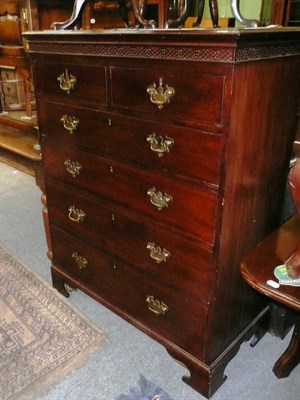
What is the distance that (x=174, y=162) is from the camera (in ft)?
3.61

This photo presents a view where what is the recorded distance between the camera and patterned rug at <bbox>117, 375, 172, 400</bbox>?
1341 mm

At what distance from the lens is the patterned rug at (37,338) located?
4.67ft

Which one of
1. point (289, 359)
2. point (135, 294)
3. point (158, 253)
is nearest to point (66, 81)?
point (158, 253)

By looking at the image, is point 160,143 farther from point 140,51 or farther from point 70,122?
point 70,122

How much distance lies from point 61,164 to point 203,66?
789mm

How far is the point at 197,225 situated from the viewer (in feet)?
3.66

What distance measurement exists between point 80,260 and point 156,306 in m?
0.45

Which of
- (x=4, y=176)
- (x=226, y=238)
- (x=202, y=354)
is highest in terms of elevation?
(x=226, y=238)

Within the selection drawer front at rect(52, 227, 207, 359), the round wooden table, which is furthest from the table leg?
drawer front at rect(52, 227, 207, 359)

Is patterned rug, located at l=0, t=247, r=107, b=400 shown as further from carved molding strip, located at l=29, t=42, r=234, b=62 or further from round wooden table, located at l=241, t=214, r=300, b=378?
carved molding strip, located at l=29, t=42, r=234, b=62

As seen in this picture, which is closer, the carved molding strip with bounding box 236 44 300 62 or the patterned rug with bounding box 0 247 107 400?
the carved molding strip with bounding box 236 44 300 62

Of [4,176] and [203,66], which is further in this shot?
[4,176]

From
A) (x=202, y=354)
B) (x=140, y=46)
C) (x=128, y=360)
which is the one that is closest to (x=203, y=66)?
(x=140, y=46)

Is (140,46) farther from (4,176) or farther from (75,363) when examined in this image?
(4,176)
